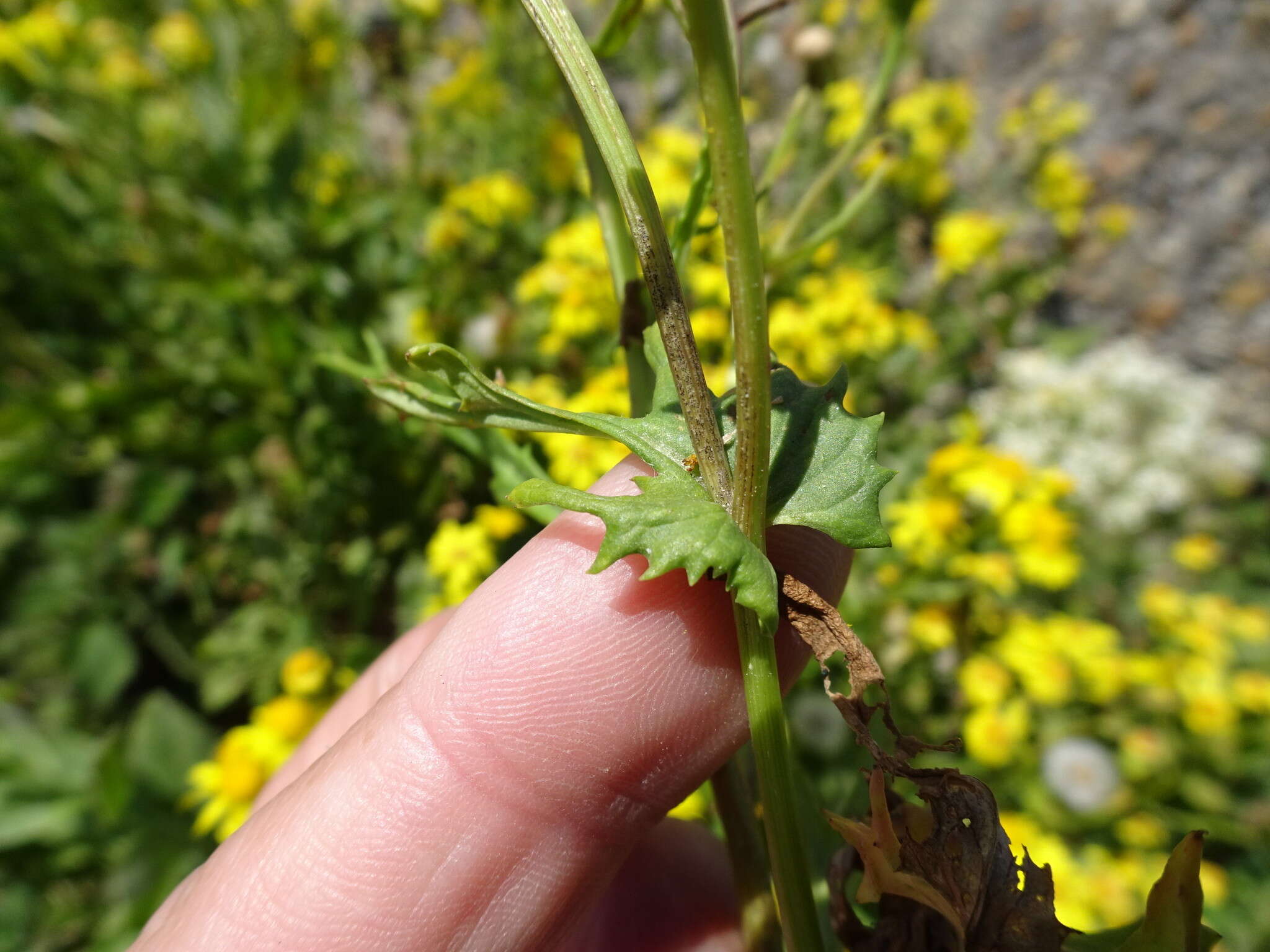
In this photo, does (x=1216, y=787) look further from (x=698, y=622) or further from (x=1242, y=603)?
(x=698, y=622)

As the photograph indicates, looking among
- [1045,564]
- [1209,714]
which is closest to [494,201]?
[1045,564]

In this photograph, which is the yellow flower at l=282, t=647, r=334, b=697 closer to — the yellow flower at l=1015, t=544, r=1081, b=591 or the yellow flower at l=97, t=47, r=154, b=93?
the yellow flower at l=1015, t=544, r=1081, b=591

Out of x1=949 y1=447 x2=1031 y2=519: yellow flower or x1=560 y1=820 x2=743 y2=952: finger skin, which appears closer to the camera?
x1=560 y1=820 x2=743 y2=952: finger skin

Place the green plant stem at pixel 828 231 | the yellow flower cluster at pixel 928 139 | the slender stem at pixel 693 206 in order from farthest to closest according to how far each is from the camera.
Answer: the yellow flower cluster at pixel 928 139
the green plant stem at pixel 828 231
the slender stem at pixel 693 206

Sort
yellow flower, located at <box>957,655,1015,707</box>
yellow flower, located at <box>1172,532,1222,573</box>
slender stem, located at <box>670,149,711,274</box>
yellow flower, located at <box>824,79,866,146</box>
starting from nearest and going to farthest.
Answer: slender stem, located at <box>670,149,711,274</box> < yellow flower, located at <box>957,655,1015,707</box> < yellow flower, located at <box>1172,532,1222,573</box> < yellow flower, located at <box>824,79,866,146</box>

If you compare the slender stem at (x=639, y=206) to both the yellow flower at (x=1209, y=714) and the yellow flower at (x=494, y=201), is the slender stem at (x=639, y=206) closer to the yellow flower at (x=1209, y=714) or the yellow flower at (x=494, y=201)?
the yellow flower at (x=494, y=201)

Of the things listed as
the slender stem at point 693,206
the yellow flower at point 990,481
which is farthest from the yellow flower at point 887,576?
the slender stem at point 693,206

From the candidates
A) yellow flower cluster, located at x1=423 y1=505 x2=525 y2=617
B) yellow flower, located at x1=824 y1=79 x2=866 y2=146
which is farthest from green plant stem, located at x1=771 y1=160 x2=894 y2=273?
yellow flower, located at x1=824 y1=79 x2=866 y2=146

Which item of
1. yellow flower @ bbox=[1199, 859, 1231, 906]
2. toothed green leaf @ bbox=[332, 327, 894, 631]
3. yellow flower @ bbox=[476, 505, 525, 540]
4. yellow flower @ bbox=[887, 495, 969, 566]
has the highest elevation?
toothed green leaf @ bbox=[332, 327, 894, 631]
